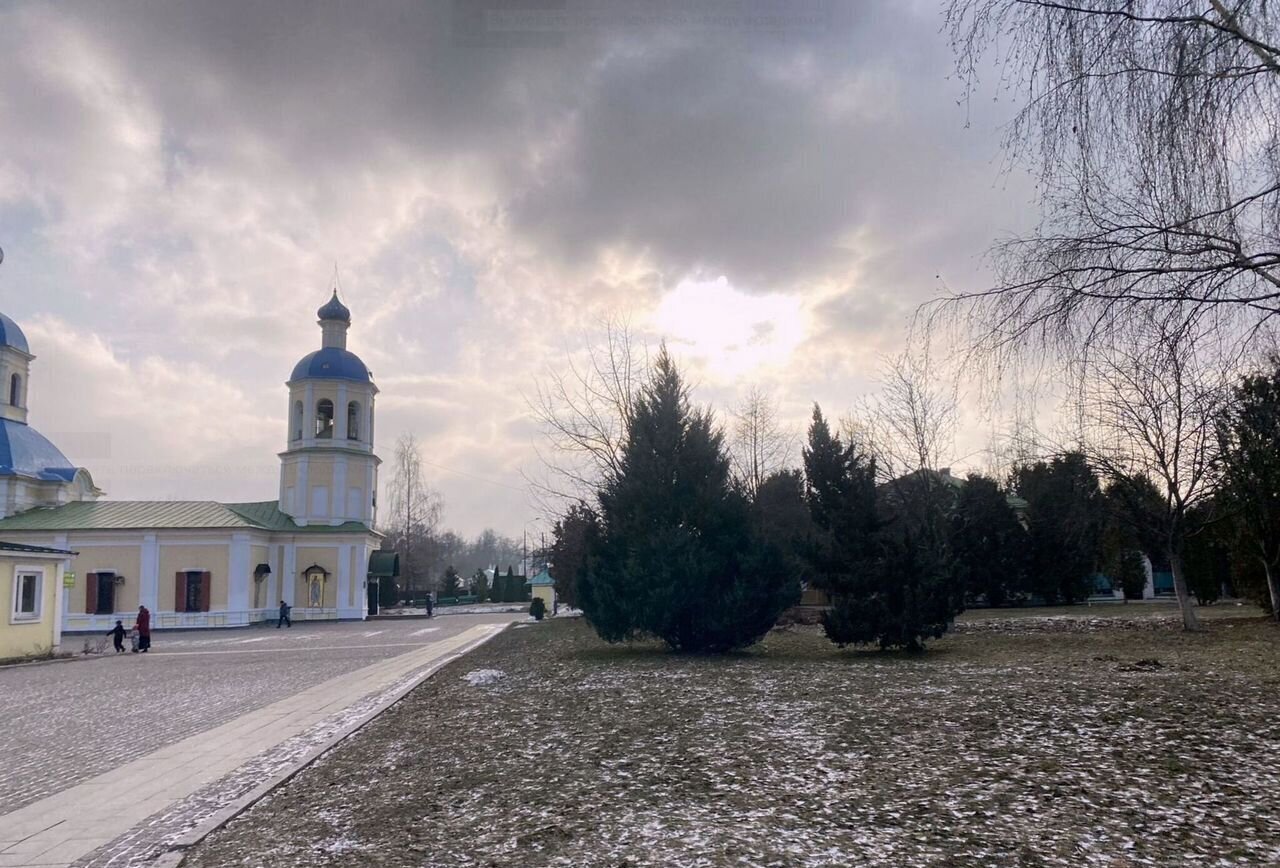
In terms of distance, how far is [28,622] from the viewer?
24312mm

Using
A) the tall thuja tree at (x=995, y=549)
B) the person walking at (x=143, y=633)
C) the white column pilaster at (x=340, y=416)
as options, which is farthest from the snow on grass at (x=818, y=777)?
the white column pilaster at (x=340, y=416)

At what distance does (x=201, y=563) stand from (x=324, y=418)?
10018 millimetres

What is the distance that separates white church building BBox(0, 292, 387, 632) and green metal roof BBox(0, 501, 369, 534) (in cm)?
9

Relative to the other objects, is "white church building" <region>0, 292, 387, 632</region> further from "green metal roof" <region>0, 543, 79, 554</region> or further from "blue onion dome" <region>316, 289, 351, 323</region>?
"green metal roof" <region>0, 543, 79, 554</region>

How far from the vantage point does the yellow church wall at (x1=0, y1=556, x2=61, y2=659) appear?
23422mm

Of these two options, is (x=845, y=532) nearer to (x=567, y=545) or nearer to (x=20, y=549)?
(x=567, y=545)

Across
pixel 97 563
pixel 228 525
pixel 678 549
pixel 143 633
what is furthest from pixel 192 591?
pixel 678 549

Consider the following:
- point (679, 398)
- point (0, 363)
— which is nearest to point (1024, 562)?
point (679, 398)

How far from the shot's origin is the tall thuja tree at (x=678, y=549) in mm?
16562

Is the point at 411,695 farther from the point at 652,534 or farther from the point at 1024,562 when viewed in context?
the point at 1024,562

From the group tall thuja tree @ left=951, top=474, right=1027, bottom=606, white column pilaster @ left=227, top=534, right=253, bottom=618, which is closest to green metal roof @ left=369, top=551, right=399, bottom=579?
white column pilaster @ left=227, top=534, right=253, bottom=618

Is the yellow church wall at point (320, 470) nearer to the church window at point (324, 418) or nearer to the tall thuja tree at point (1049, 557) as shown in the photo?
the church window at point (324, 418)

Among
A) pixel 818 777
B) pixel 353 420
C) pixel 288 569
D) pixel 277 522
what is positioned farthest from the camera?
pixel 353 420

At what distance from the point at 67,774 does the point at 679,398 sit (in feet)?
40.2
